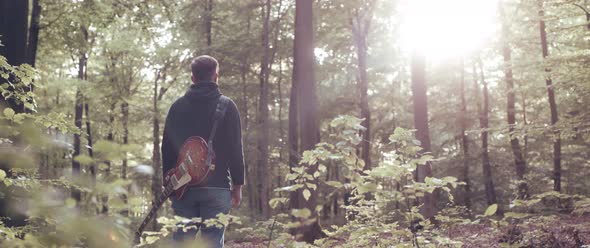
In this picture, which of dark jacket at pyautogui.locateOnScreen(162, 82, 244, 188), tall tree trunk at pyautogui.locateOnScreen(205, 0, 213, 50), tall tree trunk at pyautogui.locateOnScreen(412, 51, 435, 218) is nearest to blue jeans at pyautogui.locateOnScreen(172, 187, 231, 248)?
dark jacket at pyautogui.locateOnScreen(162, 82, 244, 188)

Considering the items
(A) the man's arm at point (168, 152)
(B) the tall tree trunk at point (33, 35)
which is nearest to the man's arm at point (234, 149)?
(A) the man's arm at point (168, 152)

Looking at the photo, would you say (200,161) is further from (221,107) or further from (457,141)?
(457,141)

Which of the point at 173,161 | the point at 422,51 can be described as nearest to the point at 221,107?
the point at 173,161

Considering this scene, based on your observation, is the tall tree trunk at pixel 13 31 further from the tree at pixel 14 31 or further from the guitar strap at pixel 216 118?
the guitar strap at pixel 216 118

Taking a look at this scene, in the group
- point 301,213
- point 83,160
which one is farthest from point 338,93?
point 83,160

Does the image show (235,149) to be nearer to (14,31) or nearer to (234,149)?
(234,149)

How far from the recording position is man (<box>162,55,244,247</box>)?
3.61 m

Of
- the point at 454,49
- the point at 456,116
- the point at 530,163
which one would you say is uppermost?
the point at 454,49

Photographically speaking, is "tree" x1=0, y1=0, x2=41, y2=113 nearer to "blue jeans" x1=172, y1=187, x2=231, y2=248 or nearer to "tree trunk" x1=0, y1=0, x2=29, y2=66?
"tree trunk" x1=0, y1=0, x2=29, y2=66

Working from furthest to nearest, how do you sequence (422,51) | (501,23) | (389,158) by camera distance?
(501,23), (422,51), (389,158)

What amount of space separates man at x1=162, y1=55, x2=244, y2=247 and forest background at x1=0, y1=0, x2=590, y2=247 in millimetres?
718

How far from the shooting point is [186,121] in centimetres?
380

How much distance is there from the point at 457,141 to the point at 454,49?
4.29 m

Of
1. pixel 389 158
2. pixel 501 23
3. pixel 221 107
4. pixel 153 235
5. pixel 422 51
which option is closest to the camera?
pixel 153 235
